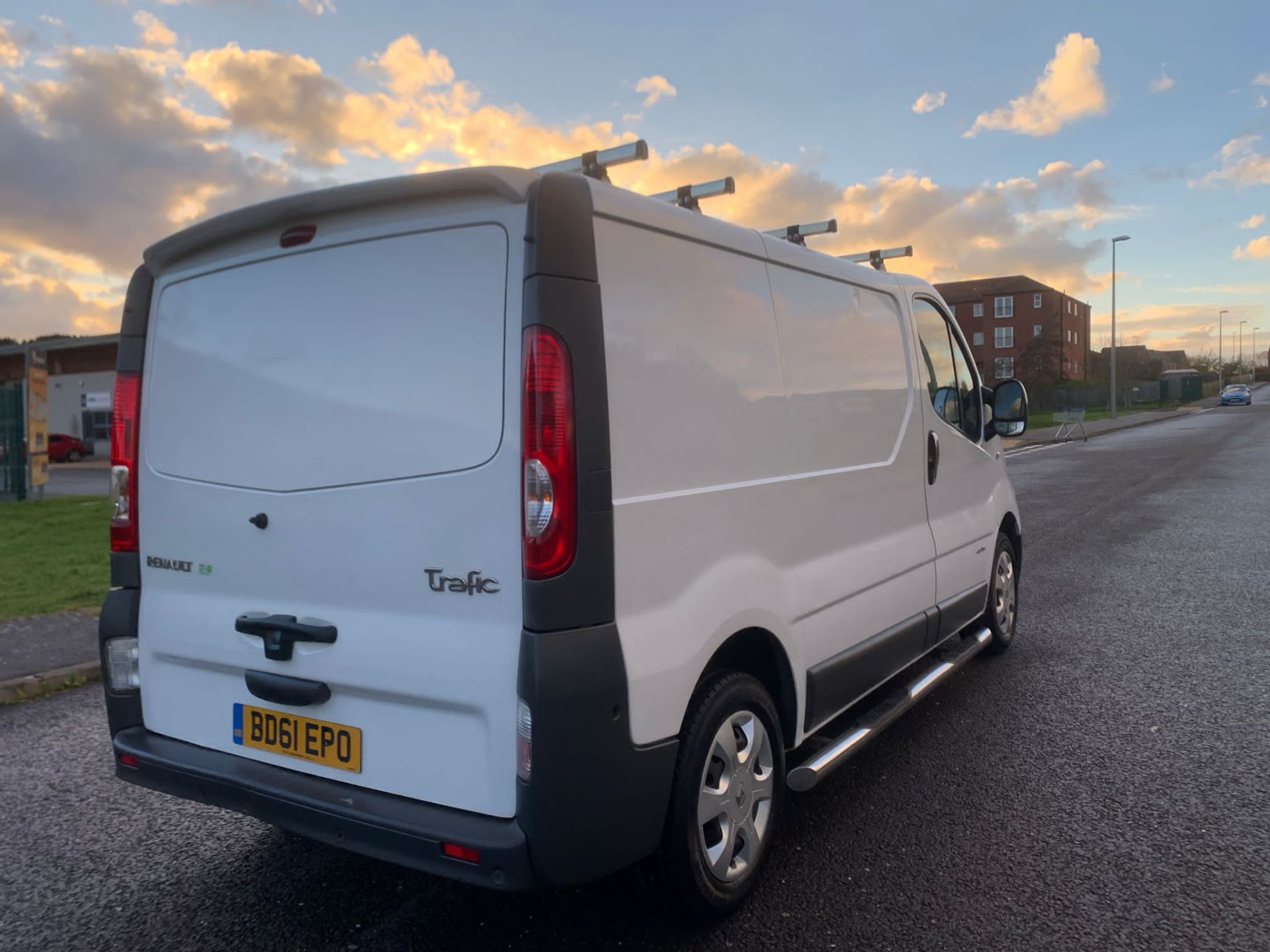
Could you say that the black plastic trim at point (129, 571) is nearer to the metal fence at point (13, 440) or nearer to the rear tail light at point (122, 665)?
the rear tail light at point (122, 665)

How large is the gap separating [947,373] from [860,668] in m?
1.82

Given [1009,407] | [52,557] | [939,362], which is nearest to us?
[939,362]

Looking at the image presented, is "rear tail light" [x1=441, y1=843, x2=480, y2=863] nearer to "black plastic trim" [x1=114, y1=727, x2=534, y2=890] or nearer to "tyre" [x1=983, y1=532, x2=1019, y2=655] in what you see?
"black plastic trim" [x1=114, y1=727, x2=534, y2=890]

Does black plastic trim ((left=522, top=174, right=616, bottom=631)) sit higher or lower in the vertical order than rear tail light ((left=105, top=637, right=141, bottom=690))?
higher

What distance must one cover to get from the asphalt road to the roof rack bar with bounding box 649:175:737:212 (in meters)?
2.19

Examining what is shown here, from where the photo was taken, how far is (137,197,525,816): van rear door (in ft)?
7.86

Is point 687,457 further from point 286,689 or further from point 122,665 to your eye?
point 122,665

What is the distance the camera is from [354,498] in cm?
260

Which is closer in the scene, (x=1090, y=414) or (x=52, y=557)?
(x=52, y=557)

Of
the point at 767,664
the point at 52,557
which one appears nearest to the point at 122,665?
the point at 767,664

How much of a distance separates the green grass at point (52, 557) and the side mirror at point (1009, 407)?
21.7 feet

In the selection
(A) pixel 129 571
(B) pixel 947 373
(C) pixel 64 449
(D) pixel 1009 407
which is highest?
(B) pixel 947 373

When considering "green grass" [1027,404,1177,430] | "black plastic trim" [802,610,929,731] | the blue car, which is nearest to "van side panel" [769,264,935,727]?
"black plastic trim" [802,610,929,731]

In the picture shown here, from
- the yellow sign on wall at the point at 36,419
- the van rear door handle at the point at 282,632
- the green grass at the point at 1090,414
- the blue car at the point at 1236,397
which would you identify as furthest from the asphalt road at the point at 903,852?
the blue car at the point at 1236,397
